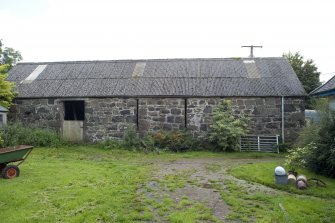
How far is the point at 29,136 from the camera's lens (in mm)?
14633

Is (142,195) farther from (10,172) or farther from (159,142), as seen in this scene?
(159,142)

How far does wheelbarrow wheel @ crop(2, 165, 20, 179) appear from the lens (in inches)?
333

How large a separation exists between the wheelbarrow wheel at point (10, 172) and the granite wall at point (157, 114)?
728 cm

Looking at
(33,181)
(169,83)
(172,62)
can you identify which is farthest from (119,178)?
(172,62)

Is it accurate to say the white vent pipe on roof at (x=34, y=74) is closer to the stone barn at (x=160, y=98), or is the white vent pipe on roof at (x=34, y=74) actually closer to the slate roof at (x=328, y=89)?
the stone barn at (x=160, y=98)

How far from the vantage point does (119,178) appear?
8688 millimetres

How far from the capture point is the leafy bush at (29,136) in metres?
13.8

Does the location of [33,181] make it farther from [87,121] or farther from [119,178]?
[87,121]

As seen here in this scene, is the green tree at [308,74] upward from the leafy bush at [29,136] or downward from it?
A: upward

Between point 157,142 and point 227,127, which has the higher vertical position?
point 227,127

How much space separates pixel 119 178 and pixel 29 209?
9.77 ft

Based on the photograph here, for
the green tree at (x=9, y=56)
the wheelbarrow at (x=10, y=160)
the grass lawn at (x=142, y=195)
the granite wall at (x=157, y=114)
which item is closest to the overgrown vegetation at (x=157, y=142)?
the granite wall at (x=157, y=114)

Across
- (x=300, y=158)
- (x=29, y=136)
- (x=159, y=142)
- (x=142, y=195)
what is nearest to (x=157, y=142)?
(x=159, y=142)

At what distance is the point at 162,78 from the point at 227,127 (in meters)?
4.58
